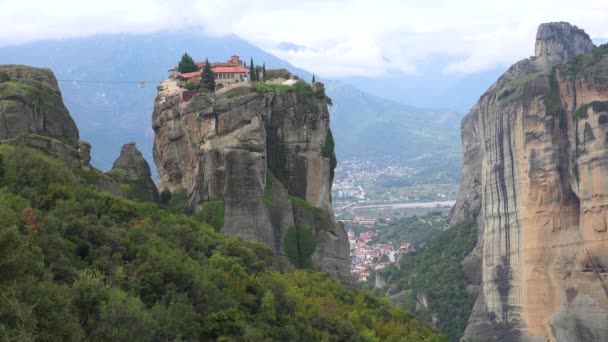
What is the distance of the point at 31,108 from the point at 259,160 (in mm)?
9742

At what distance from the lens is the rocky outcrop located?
42562 mm

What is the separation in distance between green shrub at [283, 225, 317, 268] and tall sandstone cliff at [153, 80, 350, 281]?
0.70 feet

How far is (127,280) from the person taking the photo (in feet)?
78.3

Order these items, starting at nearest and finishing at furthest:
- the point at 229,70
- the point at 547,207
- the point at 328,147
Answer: the point at 328,147 < the point at 229,70 < the point at 547,207

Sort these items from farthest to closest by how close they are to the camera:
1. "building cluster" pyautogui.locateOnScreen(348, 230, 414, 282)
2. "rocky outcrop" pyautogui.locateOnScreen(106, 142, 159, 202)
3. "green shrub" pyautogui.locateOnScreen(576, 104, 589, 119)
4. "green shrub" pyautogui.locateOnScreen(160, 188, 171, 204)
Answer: "building cluster" pyautogui.locateOnScreen(348, 230, 414, 282) < "green shrub" pyautogui.locateOnScreen(576, 104, 589, 119) < "green shrub" pyautogui.locateOnScreen(160, 188, 171, 204) < "rocky outcrop" pyautogui.locateOnScreen(106, 142, 159, 202)

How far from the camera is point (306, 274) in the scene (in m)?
39.5

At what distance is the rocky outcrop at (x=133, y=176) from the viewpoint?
4256 centimetres

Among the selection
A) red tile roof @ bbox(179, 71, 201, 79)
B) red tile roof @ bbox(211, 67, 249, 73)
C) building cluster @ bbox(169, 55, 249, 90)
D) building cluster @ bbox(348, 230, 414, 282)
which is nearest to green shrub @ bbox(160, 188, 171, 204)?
building cluster @ bbox(169, 55, 249, 90)

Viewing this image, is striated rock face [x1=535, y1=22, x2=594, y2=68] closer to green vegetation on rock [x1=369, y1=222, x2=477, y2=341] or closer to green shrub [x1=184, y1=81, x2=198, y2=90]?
green vegetation on rock [x1=369, y1=222, x2=477, y2=341]

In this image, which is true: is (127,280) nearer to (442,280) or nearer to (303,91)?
(303,91)

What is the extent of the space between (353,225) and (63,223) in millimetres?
156636

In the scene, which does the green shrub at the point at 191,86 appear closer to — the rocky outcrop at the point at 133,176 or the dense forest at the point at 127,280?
the rocky outcrop at the point at 133,176

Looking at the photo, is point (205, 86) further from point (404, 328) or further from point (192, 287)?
point (192, 287)

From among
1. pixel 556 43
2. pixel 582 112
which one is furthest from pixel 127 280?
pixel 556 43
